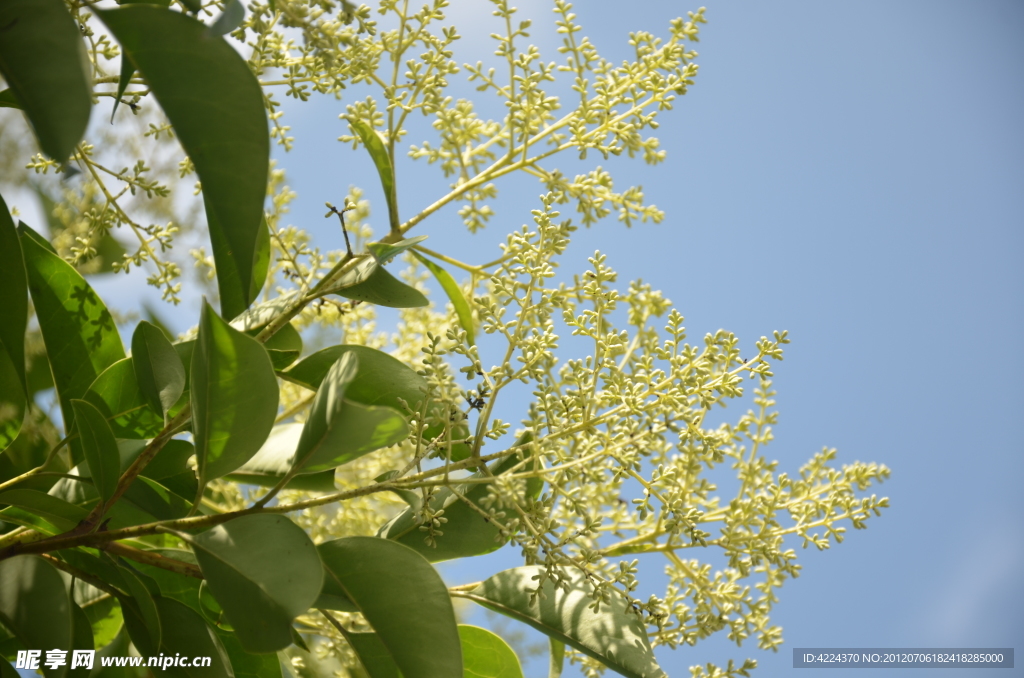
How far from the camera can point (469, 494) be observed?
2.76 feet

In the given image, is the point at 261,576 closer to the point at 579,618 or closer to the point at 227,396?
the point at 227,396

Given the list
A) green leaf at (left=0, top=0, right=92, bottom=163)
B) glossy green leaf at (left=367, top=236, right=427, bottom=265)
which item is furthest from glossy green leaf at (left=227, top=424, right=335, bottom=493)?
green leaf at (left=0, top=0, right=92, bottom=163)

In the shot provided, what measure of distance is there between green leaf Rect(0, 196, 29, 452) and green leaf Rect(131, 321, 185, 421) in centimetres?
13

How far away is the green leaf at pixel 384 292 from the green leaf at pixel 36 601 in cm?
38

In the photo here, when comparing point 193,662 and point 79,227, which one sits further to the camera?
point 79,227

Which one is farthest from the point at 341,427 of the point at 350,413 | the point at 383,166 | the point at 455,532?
the point at 383,166

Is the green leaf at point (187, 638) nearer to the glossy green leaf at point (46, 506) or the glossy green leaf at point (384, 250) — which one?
the glossy green leaf at point (46, 506)

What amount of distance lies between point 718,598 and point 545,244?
48 centimetres

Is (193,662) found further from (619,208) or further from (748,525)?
(619,208)

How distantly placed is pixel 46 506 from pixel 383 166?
496mm

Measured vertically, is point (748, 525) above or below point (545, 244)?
below

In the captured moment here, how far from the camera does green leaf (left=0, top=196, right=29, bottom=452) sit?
0.78 m

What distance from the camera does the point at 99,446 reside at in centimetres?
68

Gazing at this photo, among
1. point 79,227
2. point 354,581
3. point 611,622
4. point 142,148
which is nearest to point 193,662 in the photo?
point 354,581
